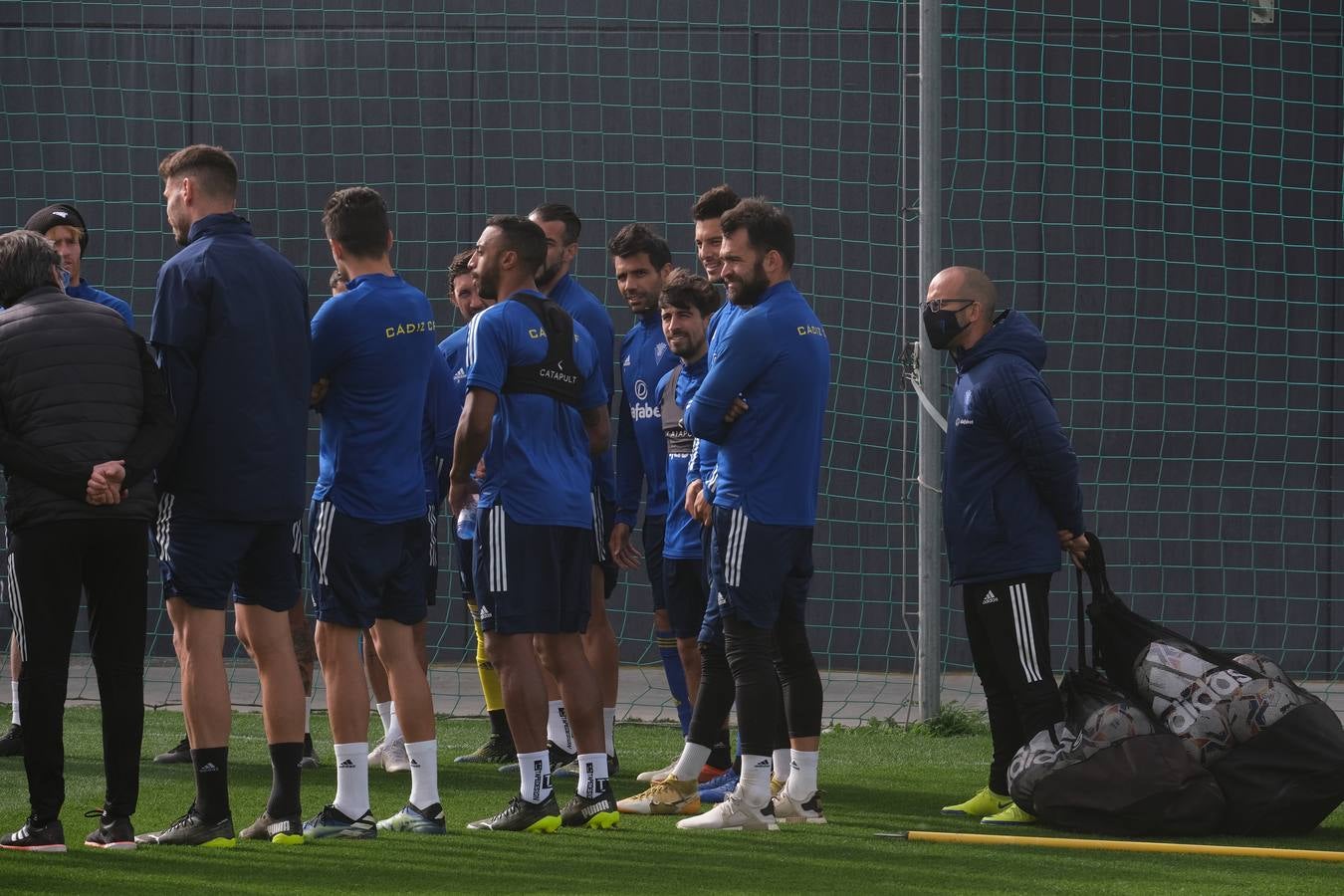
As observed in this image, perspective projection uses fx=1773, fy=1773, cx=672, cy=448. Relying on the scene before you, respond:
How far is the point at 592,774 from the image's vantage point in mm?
5332

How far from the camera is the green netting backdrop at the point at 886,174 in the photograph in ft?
32.9

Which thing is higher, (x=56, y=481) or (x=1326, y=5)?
(x=1326, y=5)

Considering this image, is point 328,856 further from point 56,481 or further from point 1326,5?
point 1326,5

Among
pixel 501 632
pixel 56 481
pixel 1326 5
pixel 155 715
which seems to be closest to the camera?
pixel 56 481

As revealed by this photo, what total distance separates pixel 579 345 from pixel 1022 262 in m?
5.38

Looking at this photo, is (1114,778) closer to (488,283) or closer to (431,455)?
(488,283)

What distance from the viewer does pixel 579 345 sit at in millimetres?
5445

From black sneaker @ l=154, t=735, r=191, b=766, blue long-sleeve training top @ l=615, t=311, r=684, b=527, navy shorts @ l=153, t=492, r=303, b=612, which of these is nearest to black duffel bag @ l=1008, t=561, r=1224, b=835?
blue long-sleeve training top @ l=615, t=311, r=684, b=527

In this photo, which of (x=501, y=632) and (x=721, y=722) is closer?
(x=501, y=632)

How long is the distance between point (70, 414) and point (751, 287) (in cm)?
199

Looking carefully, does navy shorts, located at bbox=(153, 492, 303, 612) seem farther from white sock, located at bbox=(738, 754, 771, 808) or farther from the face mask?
the face mask

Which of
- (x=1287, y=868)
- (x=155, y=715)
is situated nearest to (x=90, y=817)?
(x=155, y=715)

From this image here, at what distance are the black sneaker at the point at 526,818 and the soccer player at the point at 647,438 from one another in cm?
124

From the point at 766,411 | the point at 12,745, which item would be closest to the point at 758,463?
the point at 766,411
